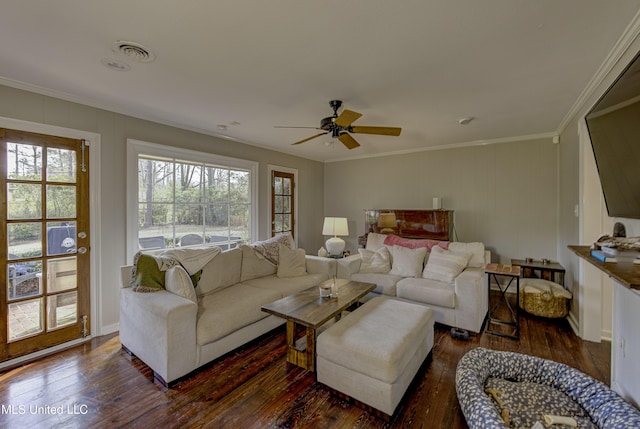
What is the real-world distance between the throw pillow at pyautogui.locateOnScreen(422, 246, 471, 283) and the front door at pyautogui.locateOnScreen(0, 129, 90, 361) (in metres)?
3.90

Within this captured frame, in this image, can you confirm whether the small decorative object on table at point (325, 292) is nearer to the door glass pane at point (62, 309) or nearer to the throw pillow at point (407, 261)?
the throw pillow at point (407, 261)

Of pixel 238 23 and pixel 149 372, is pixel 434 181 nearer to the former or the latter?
pixel 238 23

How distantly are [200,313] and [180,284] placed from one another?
1.00 feet

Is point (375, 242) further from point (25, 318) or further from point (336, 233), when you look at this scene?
point (25, 318)

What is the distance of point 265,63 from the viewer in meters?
2.09

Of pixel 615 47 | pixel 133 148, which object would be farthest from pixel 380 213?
pixel 133 148

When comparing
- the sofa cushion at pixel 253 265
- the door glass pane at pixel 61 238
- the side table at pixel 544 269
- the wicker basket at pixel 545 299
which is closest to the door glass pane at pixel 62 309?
the door glass pane at pixel 61 238

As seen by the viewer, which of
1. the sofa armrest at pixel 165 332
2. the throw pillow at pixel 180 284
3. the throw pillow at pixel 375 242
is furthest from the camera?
the throw pillow at pixel 375 242

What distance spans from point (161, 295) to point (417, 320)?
7.10 feet

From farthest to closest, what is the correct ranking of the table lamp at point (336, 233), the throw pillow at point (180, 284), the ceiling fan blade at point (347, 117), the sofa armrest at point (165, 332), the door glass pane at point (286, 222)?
the door glass pane at point (286, 222) → the table lamp at point (336, 233) → the throw pillow at point (180, 284) → the ceiling fan blade at point (347, 117) → the sofa armrest at point (165, 332)

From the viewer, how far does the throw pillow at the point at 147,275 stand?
8.02 ft

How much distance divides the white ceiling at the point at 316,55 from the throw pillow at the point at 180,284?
1689 millimetres

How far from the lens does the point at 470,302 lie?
290cm

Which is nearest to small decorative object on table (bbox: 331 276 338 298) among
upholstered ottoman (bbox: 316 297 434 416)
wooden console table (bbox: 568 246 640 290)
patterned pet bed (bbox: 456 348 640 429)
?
upholstered ottoman (bbox: 316 297 434 416)
